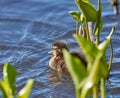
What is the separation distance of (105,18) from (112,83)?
2267mm

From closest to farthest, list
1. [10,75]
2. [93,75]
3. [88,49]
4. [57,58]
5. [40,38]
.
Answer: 1. [93,75]
2. [88,49]
3. [10,75]
4. [57,58]
5. [40,38]

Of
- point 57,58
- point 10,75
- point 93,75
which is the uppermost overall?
point 93,75

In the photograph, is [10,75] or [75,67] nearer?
[75,67]

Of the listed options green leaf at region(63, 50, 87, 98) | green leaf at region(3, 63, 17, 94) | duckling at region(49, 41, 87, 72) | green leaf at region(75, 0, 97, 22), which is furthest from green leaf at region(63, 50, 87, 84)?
duckling at region(49, 41, 87, 72)

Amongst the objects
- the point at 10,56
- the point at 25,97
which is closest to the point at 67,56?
the point at 25,97

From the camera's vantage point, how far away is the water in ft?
18.3

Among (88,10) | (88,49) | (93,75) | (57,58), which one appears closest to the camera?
(93,75)

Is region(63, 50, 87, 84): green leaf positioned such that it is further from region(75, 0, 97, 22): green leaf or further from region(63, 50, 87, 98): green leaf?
region(75, 0, 97, 22): green leaf

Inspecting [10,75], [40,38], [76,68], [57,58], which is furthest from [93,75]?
[40,38]

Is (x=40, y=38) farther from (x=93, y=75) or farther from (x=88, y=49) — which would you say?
(x=93, y=75)

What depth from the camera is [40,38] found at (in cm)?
703

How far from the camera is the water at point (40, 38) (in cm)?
558

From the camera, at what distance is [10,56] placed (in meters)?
6.45

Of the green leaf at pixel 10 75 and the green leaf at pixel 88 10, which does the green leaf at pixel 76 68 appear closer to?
the green leaf at pixel 10 75
